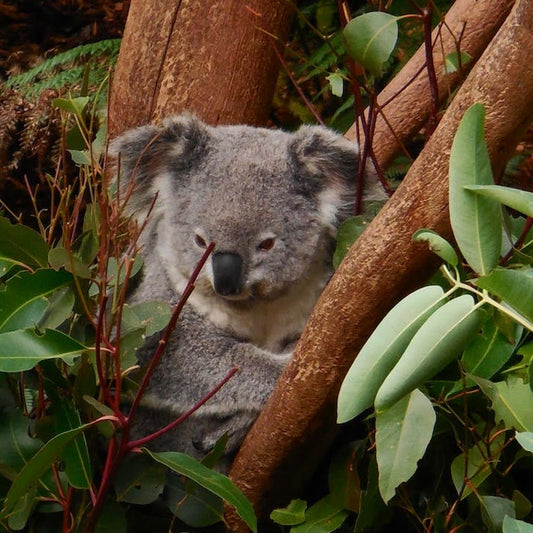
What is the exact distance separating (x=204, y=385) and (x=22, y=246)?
69cm

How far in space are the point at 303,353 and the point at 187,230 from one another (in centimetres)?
67

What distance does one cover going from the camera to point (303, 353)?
1.81 meters

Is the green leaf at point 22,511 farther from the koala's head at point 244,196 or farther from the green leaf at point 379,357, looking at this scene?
the green leaf at point 379,357

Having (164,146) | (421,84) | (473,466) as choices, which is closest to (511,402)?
(473,466)

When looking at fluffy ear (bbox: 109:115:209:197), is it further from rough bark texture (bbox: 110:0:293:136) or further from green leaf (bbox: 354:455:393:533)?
green leaf (bbox: 354:455:393:533)

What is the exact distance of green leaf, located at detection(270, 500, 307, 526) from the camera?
1977 mm

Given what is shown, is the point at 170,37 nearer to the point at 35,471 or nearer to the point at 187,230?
the point at 187,230

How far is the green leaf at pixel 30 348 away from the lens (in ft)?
5.36

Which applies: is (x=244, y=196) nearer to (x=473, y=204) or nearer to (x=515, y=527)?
(x=473, y=204)

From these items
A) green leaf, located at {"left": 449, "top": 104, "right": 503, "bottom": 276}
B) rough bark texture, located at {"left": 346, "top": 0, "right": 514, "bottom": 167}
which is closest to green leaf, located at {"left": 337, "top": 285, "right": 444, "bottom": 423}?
green leaf, located at {"left": 449, "top": 104, "right": 503, "bottom": 276}

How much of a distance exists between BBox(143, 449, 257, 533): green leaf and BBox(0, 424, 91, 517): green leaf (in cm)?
15

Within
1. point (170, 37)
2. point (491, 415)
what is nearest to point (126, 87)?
point (170, 37)

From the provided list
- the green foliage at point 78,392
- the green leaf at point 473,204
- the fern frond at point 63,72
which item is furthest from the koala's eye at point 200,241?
the fern frond at point 63,72

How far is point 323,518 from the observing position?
6.61 ft
